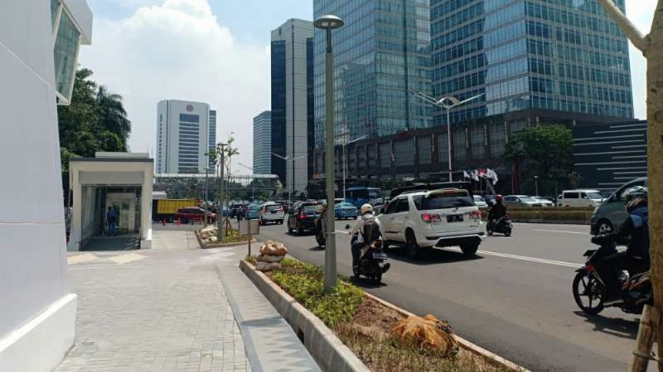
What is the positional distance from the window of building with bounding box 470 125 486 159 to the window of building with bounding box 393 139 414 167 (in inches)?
583

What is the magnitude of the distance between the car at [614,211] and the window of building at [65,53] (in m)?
15.8

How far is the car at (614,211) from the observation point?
1483 cm

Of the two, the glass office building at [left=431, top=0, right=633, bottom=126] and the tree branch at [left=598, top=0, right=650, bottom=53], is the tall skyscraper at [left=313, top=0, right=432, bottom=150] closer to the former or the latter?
the glass office building at [left=431, top=0, right=633, bottom=126]

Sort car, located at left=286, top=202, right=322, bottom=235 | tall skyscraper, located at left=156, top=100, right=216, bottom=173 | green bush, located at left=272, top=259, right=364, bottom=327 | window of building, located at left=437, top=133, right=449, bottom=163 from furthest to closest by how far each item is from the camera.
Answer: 1. tall skyscraper, located at left=156, top=100, right=216, bottom=173
2. window of building, located at left=437, top=133, right=449, bottom=163
3. car, located at left=286, top=202, right=322, bottom=235
4. green bush, located at left=272, top=259, right=364, bottom=327

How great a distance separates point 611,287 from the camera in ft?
20.2

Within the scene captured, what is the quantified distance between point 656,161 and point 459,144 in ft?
260

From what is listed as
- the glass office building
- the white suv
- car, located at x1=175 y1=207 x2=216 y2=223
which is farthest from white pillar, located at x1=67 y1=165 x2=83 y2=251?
the glass office building

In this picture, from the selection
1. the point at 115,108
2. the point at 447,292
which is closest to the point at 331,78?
the point at 447,292

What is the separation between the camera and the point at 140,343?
234 inches

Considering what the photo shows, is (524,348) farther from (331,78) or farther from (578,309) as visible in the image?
(331,78)

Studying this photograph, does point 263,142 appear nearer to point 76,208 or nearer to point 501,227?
point 76,208

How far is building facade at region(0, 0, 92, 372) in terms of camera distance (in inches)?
152

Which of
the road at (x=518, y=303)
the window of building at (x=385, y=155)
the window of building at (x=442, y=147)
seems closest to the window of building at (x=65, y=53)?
the road at (x=518, y=303)

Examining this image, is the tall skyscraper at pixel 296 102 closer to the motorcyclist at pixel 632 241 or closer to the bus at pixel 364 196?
the bus at pixel 364 196
